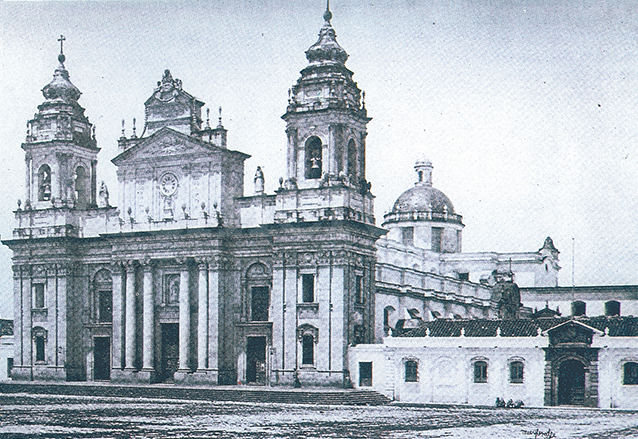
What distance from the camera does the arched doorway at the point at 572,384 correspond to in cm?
4169

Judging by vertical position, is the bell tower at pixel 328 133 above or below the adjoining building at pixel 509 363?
above

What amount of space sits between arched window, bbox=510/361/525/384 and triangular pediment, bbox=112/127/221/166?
58.9ft

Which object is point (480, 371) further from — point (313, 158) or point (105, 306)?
point (105, 306)

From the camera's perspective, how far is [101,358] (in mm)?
53781

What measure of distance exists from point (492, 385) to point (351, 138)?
1395cm

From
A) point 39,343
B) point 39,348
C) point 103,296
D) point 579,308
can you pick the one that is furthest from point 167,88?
point 579,308

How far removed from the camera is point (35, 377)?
178 feet

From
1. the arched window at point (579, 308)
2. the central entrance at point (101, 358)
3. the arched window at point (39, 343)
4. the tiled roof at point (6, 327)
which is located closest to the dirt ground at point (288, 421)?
the central entrance at point (101, 358)

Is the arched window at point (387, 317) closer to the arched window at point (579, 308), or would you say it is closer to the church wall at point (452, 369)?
the church wall at point (452, 369)

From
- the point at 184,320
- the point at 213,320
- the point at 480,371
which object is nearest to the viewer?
the point at 480,371

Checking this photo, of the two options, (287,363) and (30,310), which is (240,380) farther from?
(30,310)

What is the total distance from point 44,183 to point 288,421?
29314 mm

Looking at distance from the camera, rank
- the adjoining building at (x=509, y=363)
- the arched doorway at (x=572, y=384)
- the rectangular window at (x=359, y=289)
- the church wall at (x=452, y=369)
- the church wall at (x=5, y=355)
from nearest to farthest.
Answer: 1. the adjoining building at (x=509, y=363)
2. the arched doorway at (x=572, y=384)
3. the church wall at (x=452, y=369)
4. the rectangular window at (x=359, y=289)
5. the church wall at (x=5, y=355)

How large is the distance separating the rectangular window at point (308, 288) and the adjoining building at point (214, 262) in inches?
2.7
